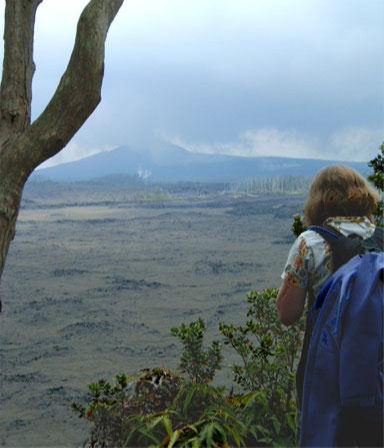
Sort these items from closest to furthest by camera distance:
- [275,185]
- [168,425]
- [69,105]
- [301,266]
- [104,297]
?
1. [301,266]
2. [69,105]
3. [168,425]
4. [104,297]
5. [275,185]

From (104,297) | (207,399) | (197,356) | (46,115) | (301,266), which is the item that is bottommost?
(104,297)

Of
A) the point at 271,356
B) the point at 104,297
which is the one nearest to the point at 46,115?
the point at 271,356

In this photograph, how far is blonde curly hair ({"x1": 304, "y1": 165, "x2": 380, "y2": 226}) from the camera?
74.3 inches

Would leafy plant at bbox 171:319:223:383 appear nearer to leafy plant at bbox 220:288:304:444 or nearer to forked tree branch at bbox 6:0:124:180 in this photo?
leafy plant at bbox 220:288:304:444

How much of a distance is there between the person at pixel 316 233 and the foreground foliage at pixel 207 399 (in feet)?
3.76

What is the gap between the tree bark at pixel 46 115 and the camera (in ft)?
7.29

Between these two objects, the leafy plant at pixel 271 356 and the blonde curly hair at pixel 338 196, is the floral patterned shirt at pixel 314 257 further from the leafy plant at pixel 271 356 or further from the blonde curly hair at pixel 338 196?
the leafy plant at pixel 271 356

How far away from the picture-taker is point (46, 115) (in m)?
2.24

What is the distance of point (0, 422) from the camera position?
8.11 metres

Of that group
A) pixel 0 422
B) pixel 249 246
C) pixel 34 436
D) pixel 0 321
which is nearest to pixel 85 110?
pixel 34 436

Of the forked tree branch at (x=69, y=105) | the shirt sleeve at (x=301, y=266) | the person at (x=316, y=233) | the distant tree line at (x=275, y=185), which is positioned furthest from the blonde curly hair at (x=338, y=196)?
the distant tree line at (x=275, y=185)

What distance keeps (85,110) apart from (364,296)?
1.10 meters

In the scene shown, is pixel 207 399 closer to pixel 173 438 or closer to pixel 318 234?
pixel 173 438

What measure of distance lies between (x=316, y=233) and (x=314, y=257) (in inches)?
2.7
